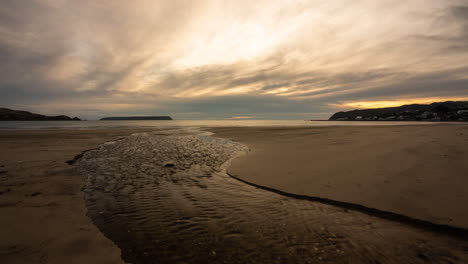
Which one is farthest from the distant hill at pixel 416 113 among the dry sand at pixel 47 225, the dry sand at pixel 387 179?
the dry sand at pixel 47 225

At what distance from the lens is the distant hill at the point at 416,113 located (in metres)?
80.5

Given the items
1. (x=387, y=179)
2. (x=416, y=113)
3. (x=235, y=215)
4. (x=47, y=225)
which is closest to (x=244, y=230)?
(x=235, y=215)

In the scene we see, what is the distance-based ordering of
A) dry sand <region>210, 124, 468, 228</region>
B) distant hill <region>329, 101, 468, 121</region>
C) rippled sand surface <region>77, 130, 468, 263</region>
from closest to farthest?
rippled sand surface <region>77, 130, 468, 263</region> < dry sand <region>210, 124, 468, 228</region> < distant hill <region>329, 101, 468, 121</region>

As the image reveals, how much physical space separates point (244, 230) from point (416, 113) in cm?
13876

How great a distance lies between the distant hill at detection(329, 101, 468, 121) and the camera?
80.5 metres

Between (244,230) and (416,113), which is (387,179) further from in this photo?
(416,113)

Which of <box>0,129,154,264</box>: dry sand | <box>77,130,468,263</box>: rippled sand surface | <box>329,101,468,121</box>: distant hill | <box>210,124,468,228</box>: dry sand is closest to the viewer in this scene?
<box>0,129,154,264</box>: dry sand

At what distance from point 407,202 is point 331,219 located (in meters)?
2.14

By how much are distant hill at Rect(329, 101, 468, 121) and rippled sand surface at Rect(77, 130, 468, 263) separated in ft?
320

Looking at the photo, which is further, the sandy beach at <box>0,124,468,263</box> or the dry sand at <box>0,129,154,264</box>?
the sandy beach at <box>0,124,468,263</box>

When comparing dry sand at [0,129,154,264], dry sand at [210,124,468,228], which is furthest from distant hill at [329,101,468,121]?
dry sand at [0,129,154,264]

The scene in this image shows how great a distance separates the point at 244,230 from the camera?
438 cm

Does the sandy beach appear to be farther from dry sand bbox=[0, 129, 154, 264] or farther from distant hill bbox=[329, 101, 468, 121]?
distant hill bbox=[329, 101, 468, 121]

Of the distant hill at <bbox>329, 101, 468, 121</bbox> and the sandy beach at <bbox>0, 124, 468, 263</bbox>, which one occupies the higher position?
the distant hill at <bbox>329, 101, 468, 121</bbox>
